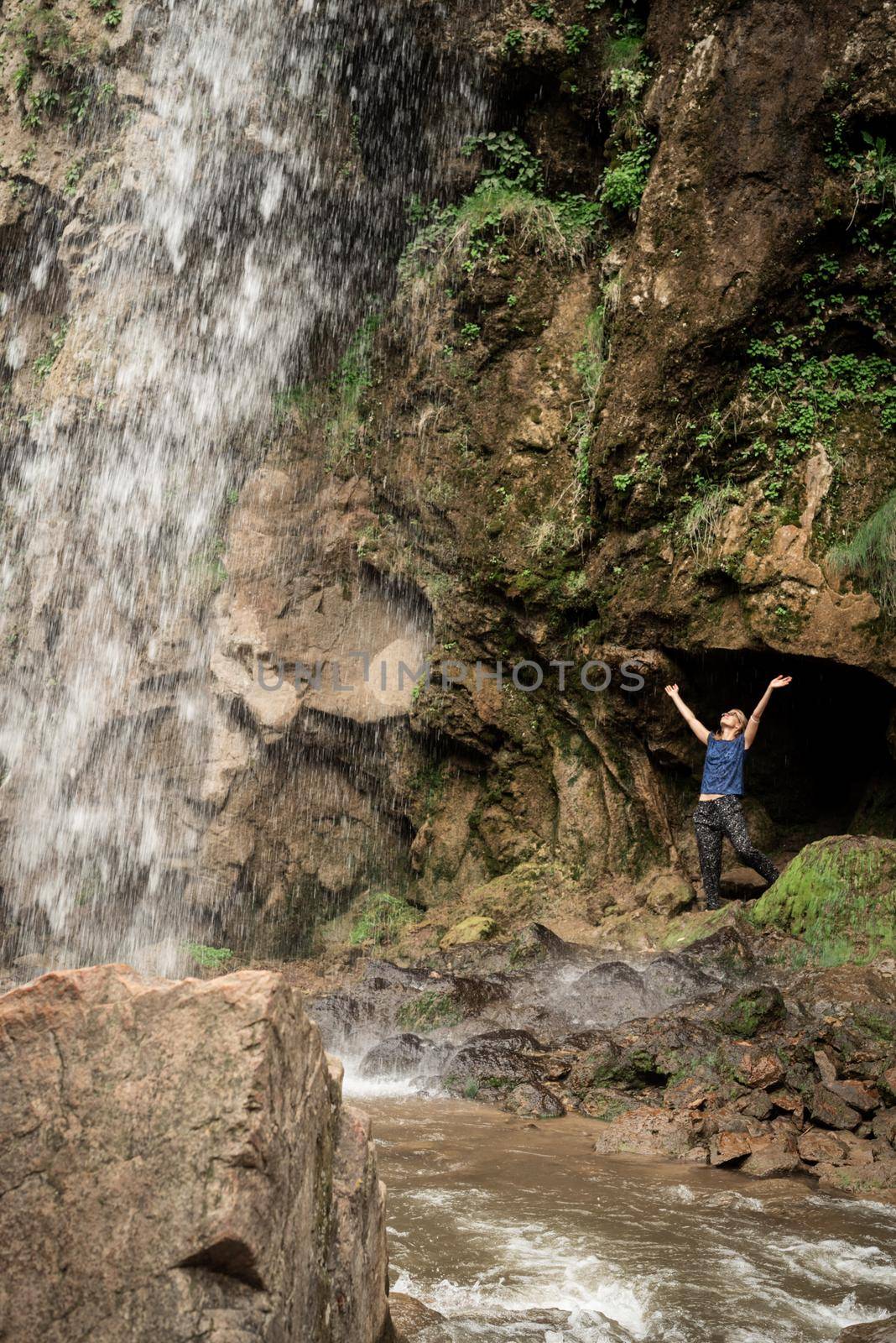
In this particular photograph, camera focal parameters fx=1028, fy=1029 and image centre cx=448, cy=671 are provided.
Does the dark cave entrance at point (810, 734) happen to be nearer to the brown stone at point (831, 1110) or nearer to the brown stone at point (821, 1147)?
the brown stone at point (831, 1110)

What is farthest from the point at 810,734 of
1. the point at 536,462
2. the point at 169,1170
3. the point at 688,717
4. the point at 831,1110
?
the point at 169,1170

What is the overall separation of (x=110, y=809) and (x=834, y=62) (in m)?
11.1

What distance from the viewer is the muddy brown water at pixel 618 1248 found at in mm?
3078

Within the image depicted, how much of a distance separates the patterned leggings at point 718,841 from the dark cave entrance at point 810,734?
1204 mm

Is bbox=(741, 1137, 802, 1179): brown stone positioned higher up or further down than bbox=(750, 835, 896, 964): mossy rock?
further down

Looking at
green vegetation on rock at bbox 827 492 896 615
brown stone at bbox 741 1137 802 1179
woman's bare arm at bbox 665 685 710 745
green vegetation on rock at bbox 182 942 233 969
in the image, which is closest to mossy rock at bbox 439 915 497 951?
woman's bare arm at bbox 665 685 710 745

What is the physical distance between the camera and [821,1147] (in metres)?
4.80

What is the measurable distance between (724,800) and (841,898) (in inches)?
61.4

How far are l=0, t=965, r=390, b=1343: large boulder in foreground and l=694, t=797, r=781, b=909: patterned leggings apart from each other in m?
7.09

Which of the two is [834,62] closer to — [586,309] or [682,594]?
[586,309]

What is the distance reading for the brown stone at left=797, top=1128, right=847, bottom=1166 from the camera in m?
4.73
